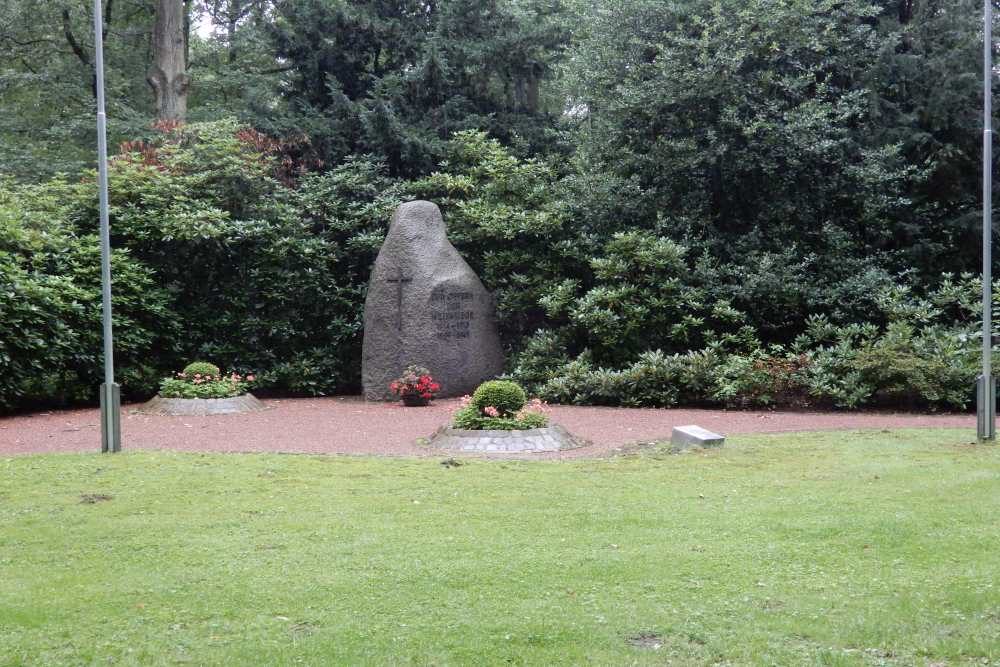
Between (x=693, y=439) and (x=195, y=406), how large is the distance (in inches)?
294

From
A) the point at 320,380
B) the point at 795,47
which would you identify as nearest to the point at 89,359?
the point at 320,380

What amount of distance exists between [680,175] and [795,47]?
2.93m

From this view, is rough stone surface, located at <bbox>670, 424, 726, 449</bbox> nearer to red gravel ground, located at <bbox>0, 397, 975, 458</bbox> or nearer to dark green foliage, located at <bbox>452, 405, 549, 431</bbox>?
red gravel ground, located at <bbox>0, 397, 975, 458</bbox>

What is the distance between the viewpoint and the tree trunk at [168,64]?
→ 2106cm

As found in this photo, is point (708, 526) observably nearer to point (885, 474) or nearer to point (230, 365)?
point (885, 474)

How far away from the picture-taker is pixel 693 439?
32.8 ft

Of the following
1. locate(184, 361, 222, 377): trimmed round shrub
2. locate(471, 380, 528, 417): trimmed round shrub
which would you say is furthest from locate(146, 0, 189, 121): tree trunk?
locate(471, 380, 528, 417): trimmed round shrub

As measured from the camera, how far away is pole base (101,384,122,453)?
9.55 metres

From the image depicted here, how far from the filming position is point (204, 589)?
5164 mm

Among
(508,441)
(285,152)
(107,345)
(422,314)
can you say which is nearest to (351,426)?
(508,441)

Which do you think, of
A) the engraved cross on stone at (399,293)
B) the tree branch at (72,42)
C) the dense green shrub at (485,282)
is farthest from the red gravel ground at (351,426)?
the tree branch at (72,42)

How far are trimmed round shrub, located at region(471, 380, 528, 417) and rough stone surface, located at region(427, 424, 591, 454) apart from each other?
46 centimetres

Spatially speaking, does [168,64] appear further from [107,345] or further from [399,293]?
[107,345]

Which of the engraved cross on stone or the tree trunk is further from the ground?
the tree trunk
